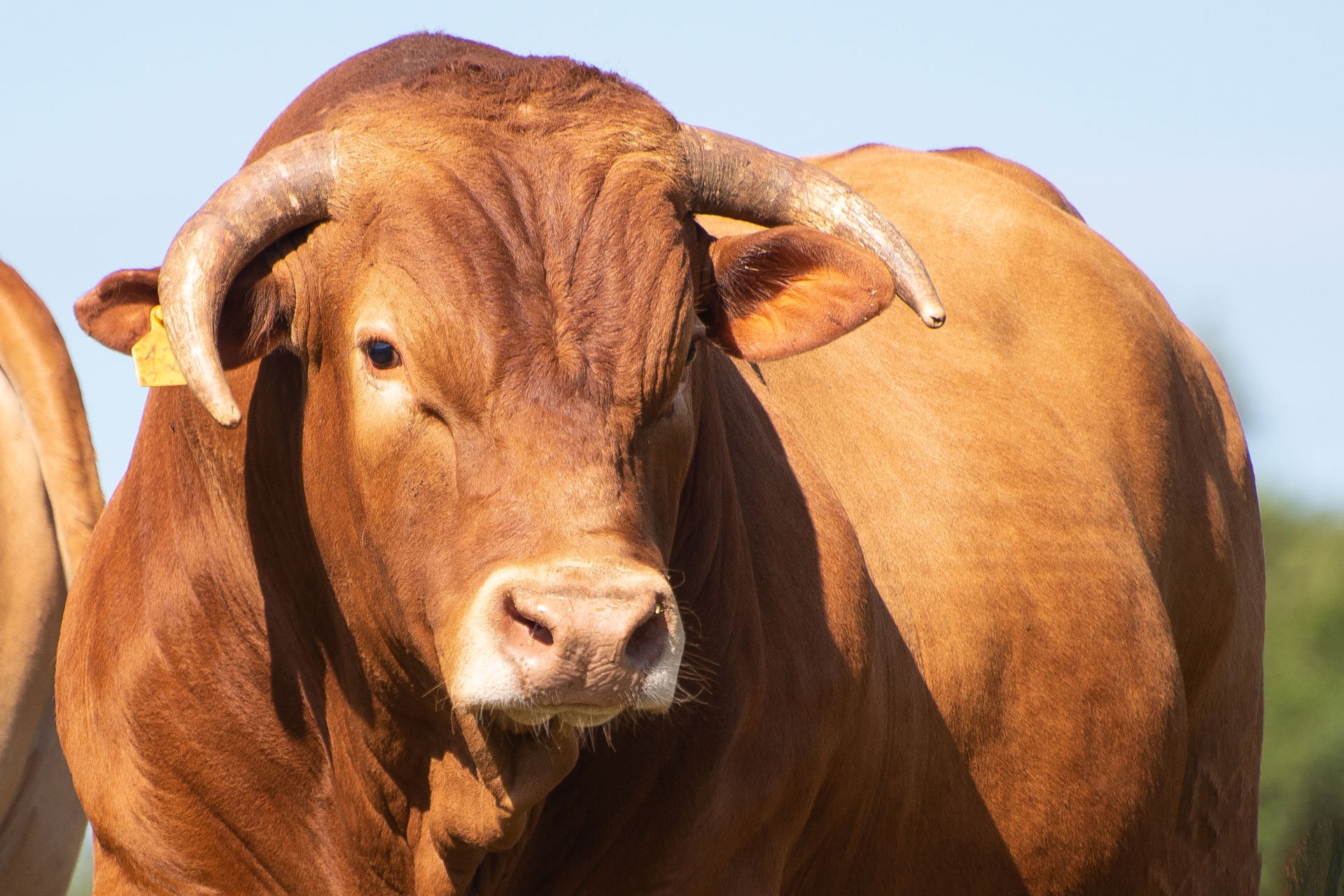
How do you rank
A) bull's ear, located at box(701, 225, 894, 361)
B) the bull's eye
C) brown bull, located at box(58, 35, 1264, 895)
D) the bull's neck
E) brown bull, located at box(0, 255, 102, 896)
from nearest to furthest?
brown bull, located at box(58, 35, 1264, 895), the bull's eye, the bull's neck, bull's ear, located at box(701, 225, 894, 361), brown bull, located at box(0, 255, 102, 896)

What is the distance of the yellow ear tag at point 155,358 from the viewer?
342 centimetres

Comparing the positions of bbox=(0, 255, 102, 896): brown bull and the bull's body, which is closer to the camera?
the bull's body

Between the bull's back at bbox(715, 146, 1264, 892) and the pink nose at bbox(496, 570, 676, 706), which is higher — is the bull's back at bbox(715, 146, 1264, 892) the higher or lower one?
the lower one

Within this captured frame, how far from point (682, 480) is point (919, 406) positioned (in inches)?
76.1

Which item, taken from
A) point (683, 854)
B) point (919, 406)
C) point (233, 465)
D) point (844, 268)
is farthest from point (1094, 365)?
point (233, 465)

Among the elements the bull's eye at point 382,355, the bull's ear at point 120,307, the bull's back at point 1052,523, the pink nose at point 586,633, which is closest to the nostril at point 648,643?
the pink nose at point 586,633

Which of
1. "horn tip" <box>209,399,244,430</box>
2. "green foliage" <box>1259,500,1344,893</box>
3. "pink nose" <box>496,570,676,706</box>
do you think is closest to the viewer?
"pink nose" <box>496,570,676,706</box>

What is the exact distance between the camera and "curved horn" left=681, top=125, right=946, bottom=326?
3717mm

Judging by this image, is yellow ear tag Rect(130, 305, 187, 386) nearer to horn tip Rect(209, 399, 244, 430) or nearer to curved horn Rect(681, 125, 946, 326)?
horn tip Rect(209, 399, 244, 430)

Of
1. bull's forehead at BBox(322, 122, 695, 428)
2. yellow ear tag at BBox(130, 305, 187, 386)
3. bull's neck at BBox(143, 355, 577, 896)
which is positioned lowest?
bull's neck at BBox(143, 355, 577, 896)

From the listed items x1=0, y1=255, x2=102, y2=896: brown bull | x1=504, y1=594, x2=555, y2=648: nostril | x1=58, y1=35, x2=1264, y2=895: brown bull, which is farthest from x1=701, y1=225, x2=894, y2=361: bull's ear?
x1=0, y1=255, x2=102, y2=896: brown bull

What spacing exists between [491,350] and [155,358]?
0.73m

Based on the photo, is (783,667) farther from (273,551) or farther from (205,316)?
(205,316)

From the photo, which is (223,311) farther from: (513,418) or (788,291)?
(788,291)
